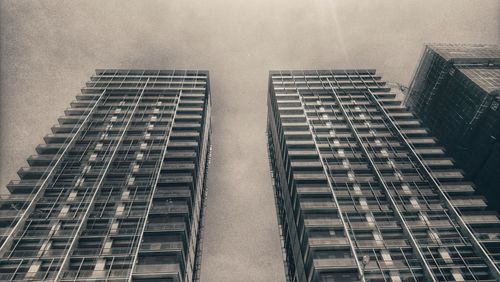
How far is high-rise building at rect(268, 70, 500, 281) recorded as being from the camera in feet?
167

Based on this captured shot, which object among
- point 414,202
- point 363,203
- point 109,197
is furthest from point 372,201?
point 109,197

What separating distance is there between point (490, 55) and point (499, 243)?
62.4 metres

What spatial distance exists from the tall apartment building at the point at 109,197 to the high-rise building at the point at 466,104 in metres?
75.6

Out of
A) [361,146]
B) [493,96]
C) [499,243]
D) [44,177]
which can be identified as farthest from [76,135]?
[493,96]

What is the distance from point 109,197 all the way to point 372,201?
53.8m

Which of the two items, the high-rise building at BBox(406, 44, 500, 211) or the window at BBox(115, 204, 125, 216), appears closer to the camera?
the window at BBox(115, 204, 125, 216)

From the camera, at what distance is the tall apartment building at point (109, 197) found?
50.0 m

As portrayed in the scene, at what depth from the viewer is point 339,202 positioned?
60750mm

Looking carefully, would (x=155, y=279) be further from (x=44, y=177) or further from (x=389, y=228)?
(x=389, y=228)

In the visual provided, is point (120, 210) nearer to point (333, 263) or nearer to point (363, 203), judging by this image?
point (333, 263)

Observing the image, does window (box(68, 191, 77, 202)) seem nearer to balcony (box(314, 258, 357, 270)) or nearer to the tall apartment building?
the tall apartment building

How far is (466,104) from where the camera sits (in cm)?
8700

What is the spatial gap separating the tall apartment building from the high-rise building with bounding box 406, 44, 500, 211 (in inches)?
2976

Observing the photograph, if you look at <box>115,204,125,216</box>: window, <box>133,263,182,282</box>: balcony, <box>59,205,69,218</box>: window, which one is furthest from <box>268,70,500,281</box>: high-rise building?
<box>59,205,69,218</box>: window
